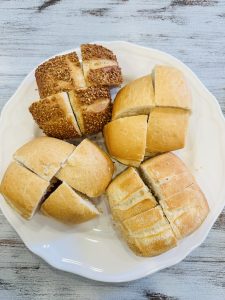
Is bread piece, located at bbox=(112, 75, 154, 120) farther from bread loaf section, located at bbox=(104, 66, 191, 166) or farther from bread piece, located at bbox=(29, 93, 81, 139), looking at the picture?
bread piece, located at bbox=(29, 93, 81, 139)

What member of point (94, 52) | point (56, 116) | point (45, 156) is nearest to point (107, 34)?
point (94, 52)

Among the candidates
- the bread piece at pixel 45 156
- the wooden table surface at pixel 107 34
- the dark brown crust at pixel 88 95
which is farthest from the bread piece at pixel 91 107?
the wooden table surface at pixel 107 34

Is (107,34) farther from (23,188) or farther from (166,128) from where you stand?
(23,188)

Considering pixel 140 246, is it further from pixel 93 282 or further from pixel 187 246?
pixel 93 282

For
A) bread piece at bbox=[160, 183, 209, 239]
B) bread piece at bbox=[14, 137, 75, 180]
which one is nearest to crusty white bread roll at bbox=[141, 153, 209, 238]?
bread piece at bbox=[160, 183, 209, 239]

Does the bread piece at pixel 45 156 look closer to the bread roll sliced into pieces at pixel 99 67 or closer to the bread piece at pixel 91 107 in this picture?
the bread piece at pixel 91 107

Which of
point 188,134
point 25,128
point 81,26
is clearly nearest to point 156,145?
point 188,134
